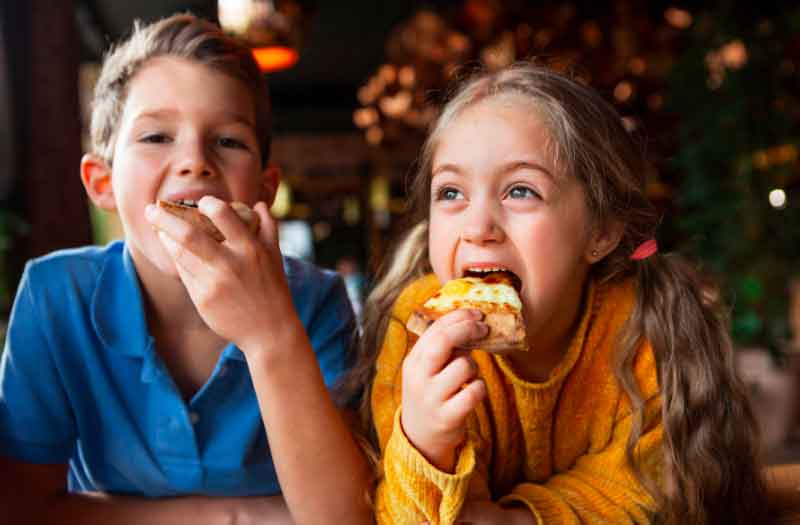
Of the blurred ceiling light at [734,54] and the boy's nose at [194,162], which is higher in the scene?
the blurred ceiling light at [734,54]

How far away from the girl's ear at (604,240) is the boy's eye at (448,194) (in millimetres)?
224

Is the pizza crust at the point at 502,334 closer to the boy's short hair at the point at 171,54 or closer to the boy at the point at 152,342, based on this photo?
the boy at the point at 152,342

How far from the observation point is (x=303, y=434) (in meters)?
0.96

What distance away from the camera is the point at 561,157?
1.08 meters

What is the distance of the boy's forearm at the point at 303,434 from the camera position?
3.12 feet

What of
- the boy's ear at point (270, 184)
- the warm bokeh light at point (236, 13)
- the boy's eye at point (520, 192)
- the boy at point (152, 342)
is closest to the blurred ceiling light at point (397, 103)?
the warm bokeh light at point (236, 13)

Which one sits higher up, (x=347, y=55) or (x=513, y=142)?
(x=347, y=55)

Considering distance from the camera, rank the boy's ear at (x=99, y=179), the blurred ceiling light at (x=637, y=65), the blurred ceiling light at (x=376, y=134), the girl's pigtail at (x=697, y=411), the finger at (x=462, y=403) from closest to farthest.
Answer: the finger at (x=462, y=403), the girl's pigtail at (x=697, y=411), the boy's ear at (x=99, y=179), the blurred ceiling light at (x=637, y=65), the blurred ceiling light at (x=376, y=134)

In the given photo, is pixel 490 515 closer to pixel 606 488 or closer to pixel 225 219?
pixel 606 488

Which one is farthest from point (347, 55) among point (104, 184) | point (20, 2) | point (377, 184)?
point (104, 184)

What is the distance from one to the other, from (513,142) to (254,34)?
374cm

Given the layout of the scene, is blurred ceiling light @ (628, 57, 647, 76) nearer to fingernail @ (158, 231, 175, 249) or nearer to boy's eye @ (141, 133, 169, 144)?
boy's eye @ (141, 133, 169, 144)

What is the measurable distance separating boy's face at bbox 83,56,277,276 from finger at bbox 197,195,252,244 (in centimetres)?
18

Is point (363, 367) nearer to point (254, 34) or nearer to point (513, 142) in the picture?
point (513, 142)
